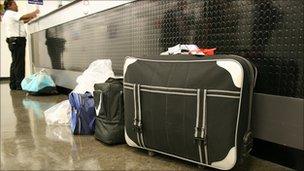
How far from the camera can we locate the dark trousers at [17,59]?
14.1 feet

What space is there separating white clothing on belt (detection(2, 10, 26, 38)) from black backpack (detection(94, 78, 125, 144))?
3.11 metres

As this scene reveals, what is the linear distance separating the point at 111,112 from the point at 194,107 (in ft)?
1.76

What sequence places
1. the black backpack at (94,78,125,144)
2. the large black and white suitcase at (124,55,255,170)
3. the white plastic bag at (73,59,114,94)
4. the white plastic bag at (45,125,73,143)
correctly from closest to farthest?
1. the large black and white suitcase at (124,55,255,170)
2. the black backpack at (94,78,125,144)
3. the white plastic bag at (45,125,73,143)
4. the white plastic bag at (73,59,114,94)

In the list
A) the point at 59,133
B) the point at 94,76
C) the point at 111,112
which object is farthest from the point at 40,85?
the point at 111,112

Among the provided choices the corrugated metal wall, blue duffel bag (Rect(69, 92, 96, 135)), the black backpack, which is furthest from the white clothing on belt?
the black backpack

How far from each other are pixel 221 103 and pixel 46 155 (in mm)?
866

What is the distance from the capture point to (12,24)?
13.8ft

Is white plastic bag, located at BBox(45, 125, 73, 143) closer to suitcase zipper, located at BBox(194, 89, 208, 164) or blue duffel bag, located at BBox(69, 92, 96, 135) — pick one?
blue duffel bag, located at BBox(69, 92, 96, 135)

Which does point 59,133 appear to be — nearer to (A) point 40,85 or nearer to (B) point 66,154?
(B) point 66,154

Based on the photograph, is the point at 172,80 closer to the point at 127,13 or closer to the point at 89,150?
the point at 89,150

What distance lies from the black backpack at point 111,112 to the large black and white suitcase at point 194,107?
0.52ft

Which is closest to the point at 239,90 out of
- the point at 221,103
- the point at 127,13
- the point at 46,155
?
the point at 221,103

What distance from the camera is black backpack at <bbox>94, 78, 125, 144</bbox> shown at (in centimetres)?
160

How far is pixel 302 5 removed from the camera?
3.75ft
